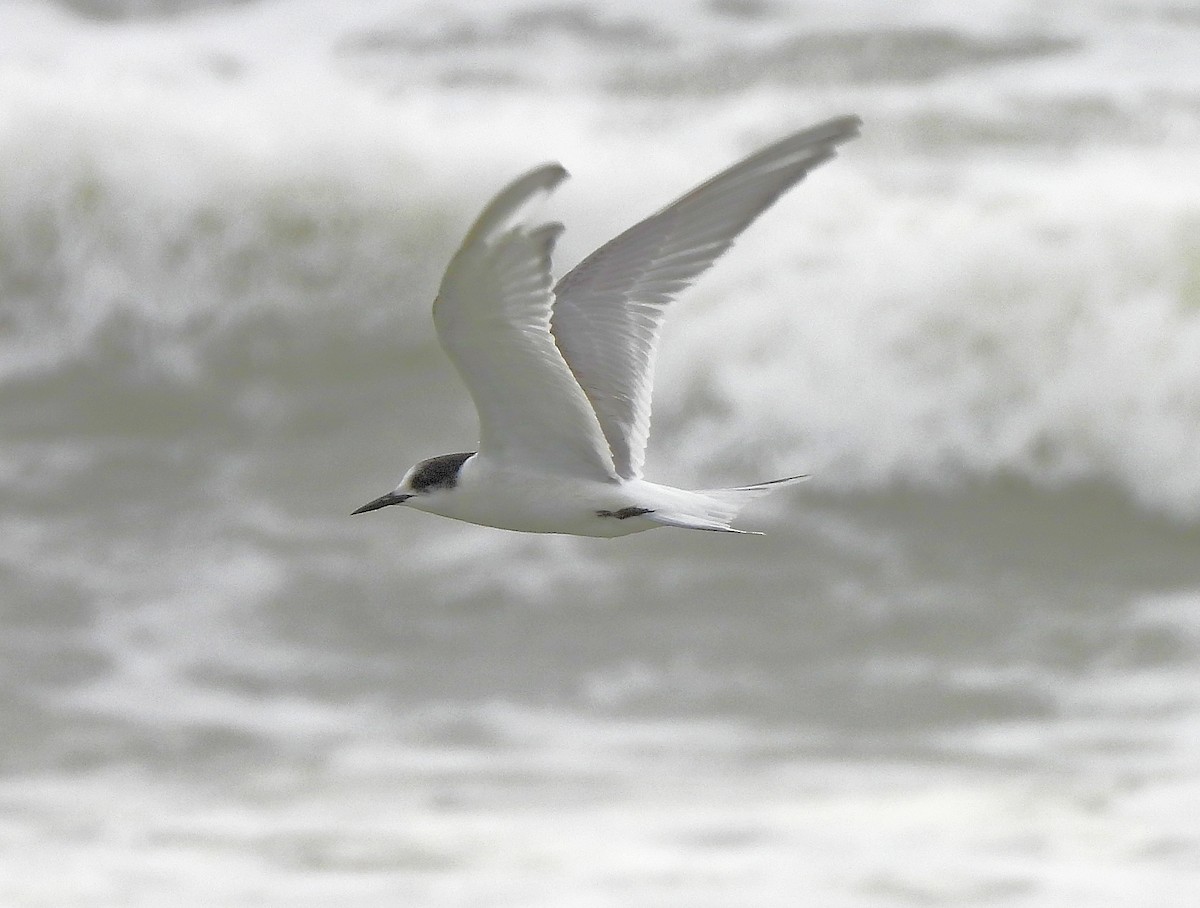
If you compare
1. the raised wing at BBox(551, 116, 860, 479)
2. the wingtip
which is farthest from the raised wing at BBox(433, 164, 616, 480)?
the raised wing at BBox(551, 116, 860, 479)

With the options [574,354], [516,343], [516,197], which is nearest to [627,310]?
[574,354]

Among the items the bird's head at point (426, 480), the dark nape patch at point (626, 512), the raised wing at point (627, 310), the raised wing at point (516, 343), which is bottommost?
the dark nape patch at point (626, 512)

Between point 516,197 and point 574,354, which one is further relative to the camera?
point 574,354

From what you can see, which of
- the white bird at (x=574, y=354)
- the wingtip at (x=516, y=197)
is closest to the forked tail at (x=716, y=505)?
the white bird at (x=574, y=354)

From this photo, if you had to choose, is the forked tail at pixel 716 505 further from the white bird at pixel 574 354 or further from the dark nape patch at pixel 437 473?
the dark nape patch at pixel 437 473

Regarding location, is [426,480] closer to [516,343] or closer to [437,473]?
[437,473]

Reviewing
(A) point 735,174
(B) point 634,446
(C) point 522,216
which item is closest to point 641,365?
(B) point 634,446

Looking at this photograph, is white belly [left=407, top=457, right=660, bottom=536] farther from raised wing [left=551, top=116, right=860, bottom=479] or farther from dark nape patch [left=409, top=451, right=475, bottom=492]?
raised wing [left=551, top=116, right=860, bottom=479]

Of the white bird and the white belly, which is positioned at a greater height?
the white bird
